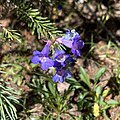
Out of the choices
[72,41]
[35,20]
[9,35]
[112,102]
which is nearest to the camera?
[72,41]

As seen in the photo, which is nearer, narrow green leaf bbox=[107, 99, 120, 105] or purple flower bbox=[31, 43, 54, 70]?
purple flower bbox=[31, 43, 54, 70]

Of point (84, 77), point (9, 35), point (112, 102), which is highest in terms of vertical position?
point (9, 35)

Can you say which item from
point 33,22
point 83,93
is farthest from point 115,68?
point 33,22

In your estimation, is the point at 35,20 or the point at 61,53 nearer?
the point at 61,53

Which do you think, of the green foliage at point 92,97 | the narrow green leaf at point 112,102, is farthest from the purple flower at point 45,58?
the narrow green leaf at point 112,102

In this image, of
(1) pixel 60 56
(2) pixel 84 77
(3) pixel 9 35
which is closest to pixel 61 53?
(1) pixel 60 56

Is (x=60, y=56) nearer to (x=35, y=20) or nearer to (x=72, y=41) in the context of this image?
(x=72, y=41)

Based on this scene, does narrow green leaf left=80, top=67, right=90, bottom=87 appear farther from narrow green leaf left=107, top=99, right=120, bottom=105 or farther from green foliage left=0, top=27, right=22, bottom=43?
green foliage left=0, top=27, right=22, bottom=43

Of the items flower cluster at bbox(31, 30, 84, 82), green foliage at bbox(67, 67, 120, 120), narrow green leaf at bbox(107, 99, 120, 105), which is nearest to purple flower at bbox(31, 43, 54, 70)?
flower cluster at bbox(31, 30, 84, 82)

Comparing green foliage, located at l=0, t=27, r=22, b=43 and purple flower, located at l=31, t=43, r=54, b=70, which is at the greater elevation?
green foliage, located at l=0, t=27, r=22, b=43

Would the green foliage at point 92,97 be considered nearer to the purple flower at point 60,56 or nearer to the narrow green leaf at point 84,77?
the narrow green leaf at point 84,77

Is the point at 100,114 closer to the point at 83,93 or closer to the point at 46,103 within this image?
the point at 83,93
